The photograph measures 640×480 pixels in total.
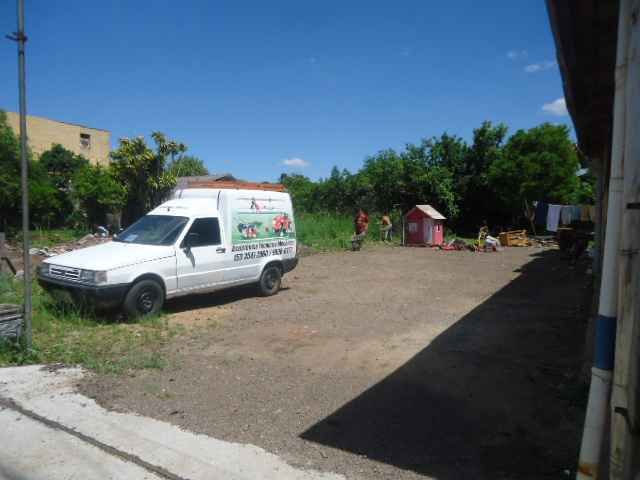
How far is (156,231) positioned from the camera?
26.5ft

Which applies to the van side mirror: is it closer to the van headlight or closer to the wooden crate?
the van headlight

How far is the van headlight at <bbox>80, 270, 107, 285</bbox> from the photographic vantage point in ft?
22.1

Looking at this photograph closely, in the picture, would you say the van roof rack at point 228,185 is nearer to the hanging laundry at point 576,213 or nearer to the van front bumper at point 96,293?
the van front bumper at point 96,293

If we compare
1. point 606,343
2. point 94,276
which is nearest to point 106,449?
point 606,343

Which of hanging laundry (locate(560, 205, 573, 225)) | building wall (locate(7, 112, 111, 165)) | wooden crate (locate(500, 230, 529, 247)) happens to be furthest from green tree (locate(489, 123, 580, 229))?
building wall (locate(7, 112, 111, 165))

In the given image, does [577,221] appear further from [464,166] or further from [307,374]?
[307,374]

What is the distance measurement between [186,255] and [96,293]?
1.65m

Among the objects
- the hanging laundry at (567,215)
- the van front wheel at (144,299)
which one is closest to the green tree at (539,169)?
the hanging laundry at (567,215)

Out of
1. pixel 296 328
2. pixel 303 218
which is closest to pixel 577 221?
pixel 303 218

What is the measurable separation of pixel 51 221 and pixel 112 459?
956 inches

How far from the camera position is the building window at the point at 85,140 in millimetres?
39531

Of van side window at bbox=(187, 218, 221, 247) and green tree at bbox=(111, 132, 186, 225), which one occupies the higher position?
green tree at bbox=(111, 132, 186, 225)

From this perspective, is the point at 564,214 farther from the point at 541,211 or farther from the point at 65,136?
the point at 65,136

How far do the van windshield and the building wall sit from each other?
27.3 metres
